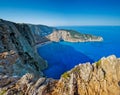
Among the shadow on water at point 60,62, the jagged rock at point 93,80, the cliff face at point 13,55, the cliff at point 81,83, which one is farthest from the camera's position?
the shadow on water at point 60,62

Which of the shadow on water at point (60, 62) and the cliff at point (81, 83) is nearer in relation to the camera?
the cliff at point (81, 83)

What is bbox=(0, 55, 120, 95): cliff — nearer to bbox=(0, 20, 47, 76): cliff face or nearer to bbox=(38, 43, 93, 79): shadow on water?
bbox=(0, 20, 47, 76): cliff face

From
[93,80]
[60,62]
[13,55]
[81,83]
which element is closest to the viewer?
[81,83]

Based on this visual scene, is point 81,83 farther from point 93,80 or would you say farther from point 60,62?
point 60,62

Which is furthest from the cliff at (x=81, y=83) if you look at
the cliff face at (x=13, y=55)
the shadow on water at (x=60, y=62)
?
the shadow on water at (x=60, y=62)

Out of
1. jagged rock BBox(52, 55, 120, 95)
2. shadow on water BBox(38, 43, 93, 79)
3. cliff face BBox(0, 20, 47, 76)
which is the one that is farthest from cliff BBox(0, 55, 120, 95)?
shadow on water BBox(38, 43, 93, 79)

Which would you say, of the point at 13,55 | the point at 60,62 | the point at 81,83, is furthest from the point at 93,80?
the point at 60,62

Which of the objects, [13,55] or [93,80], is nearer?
[93,80]

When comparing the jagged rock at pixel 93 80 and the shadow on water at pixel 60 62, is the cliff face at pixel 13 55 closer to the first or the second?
the jagged rock at pixel 93 80

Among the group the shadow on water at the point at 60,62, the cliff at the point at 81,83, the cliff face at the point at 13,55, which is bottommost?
the shadow on water at the point at 60,62
